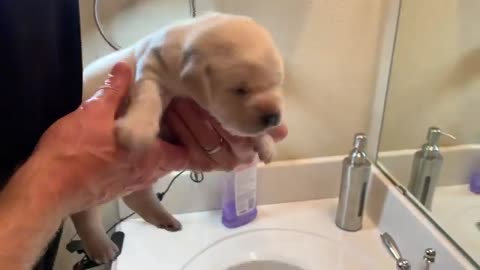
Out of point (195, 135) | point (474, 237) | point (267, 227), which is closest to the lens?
point (195, 135)

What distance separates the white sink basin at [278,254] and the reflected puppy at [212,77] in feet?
1.41

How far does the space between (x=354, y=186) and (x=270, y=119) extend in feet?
1.63

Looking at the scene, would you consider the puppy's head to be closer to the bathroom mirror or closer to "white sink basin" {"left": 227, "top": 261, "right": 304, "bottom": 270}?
"white sink basin" {"left": 227, "top": 261, "right": 304, "bottom": 270}

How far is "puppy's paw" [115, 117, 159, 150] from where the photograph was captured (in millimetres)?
559

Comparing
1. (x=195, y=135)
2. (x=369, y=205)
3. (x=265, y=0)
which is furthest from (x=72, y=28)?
(x=369, y=205)

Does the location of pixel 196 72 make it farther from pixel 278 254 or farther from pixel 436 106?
pixel 436 106

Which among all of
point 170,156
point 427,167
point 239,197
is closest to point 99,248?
point 170,156

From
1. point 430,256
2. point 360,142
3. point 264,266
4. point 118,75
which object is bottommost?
point 264,266

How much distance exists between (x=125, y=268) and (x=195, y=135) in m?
0.36

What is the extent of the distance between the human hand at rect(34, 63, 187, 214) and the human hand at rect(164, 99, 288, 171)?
54 mm

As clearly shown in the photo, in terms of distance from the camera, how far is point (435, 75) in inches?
44.3

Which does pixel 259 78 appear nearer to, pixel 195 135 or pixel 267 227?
pixel 195 135

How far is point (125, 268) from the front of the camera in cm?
92

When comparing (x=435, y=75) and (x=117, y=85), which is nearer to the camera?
(x=117, y=85)
